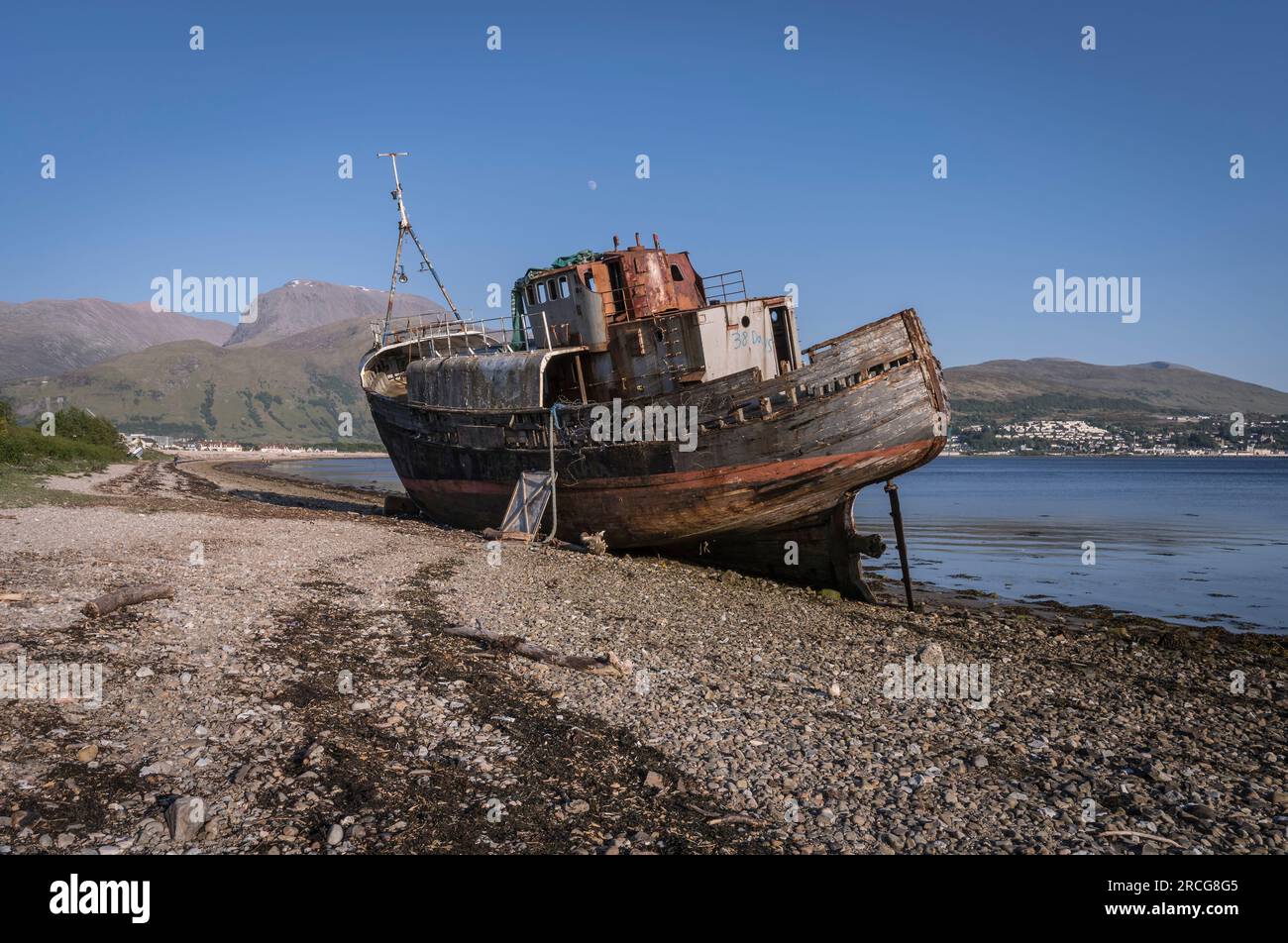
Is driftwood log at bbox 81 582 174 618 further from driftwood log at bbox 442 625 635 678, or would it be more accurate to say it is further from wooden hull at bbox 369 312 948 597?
wooden hull at bbox 369 312 948 597

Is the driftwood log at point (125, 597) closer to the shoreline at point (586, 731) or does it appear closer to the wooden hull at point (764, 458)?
the shoreline at point (586, 731)

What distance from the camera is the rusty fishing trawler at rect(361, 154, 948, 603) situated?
59.9 ft

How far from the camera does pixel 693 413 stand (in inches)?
773

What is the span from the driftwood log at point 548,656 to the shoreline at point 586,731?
0.72ft

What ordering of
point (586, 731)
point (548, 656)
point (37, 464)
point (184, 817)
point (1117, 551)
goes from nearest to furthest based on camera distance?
1. point (184, 817)
2. point (586, 731)
3. point (548, 656)
4. point (1117, 551)
5. point (37, 464)

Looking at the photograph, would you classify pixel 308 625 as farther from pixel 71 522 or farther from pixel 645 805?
pixel 71 522

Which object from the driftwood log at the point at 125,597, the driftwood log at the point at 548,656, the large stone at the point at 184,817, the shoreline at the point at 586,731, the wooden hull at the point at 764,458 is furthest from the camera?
the wooden hull at the point at 764,458

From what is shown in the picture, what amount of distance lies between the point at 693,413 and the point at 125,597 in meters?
12.4

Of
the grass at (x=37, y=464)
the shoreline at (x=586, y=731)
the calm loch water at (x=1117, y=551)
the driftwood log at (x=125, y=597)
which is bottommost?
the calm loch water at (x=1117, y=551)

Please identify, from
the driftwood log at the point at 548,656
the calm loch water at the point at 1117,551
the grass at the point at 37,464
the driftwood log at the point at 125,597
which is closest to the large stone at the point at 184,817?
the driftwood log at the point at 548,656

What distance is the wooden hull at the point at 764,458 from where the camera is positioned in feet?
59.5

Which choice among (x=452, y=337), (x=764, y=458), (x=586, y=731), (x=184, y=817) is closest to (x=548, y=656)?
(x=586, y=731)

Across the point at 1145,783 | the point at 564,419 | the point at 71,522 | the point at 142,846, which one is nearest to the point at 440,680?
the point at 142,846

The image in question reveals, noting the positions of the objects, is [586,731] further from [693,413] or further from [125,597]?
[693,413]
